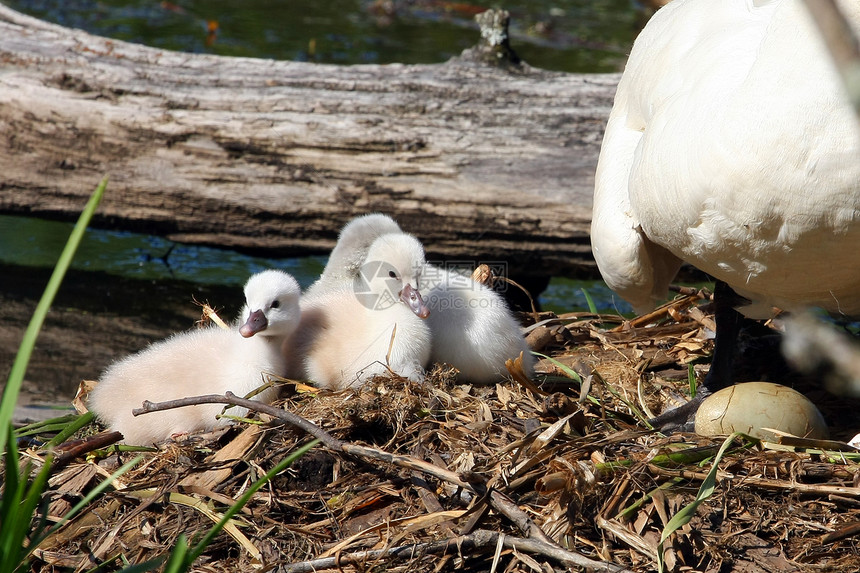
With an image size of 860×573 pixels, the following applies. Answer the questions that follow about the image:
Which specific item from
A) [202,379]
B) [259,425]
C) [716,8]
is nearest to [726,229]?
[716,8]

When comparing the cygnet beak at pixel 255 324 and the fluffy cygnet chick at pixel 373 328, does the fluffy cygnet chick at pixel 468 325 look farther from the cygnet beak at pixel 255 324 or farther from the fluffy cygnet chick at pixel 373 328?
the cygnet beak at pixel 255 324

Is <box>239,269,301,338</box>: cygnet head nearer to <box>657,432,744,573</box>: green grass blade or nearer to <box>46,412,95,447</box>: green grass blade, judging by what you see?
<box>46,412,95,447</box>: green grass blade

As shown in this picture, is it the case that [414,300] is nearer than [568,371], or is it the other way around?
[414,300]

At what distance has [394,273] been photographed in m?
3.26

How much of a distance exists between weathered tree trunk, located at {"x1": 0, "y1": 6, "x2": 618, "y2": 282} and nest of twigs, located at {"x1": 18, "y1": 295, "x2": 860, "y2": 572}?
6.25 ft

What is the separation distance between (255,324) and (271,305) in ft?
0.40

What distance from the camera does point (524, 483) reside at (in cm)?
248

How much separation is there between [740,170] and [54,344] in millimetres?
4212

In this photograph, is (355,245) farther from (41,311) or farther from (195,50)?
(195,50)

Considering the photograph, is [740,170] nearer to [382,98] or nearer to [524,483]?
[524,483]

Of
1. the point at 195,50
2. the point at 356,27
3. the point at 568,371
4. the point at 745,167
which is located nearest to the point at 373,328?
the point at 568,371

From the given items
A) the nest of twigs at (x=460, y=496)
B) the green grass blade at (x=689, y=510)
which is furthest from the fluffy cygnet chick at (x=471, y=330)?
the green grass blade at (x=689, y=510)

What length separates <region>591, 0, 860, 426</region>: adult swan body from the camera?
6.60 ft

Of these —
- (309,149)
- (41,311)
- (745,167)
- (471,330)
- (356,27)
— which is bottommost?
(471,330)
